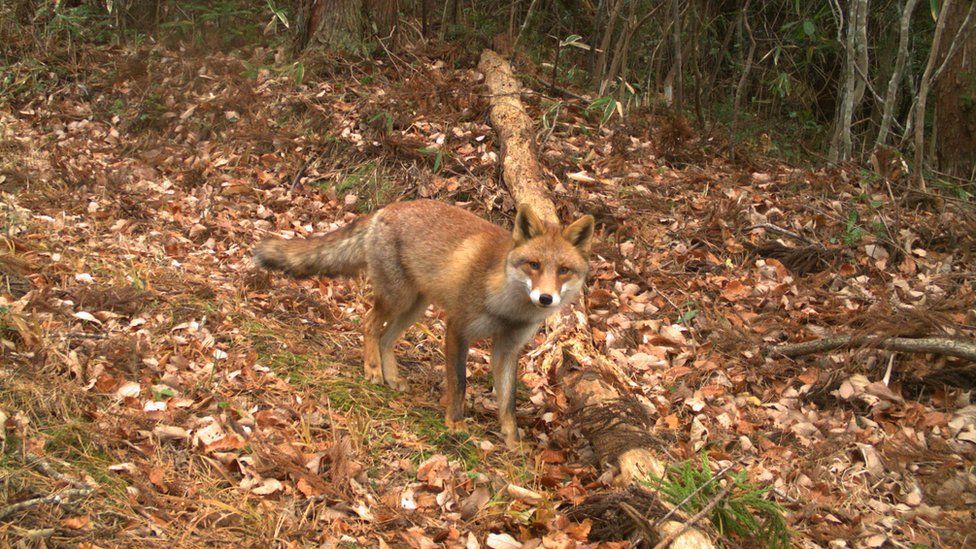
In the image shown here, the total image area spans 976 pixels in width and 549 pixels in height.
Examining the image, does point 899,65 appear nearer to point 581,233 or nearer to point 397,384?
point 581,233

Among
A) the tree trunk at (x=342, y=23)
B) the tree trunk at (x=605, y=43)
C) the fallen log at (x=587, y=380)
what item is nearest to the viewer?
the fallen log at (x=587, y=380)

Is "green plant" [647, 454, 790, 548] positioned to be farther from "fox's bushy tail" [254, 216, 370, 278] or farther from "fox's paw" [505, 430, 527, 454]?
"fox's bushy tail" [254, 216, 370, 278]

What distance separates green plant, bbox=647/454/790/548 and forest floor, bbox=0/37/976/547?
0.10 metres

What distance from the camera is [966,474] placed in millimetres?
5133

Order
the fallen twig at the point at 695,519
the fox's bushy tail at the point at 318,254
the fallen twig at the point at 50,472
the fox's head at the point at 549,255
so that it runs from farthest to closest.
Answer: the fox's bushy tail at the point at 318,254 < the fox's head at the point at 549,255 < the fallen twig at the point at 695,519 < the fallen twig at the point at 50,472

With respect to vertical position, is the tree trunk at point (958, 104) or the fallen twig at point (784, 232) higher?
the tree trunk at point (958, 104)

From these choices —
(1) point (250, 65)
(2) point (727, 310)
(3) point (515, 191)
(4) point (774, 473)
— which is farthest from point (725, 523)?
(1) point (250, 65)

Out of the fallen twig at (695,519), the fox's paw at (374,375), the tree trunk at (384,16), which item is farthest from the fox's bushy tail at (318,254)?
the tree trunk at (384,16)

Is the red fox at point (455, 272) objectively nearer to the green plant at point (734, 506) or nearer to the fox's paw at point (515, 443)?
the fox's paw at point (515, 443)

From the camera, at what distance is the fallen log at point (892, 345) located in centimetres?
584

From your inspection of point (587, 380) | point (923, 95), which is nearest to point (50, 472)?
point (587, 380)

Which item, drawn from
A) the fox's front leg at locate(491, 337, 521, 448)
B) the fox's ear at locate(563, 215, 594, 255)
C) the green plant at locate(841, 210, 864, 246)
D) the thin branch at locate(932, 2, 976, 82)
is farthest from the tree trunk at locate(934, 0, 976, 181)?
the fox's front leg at locate(491, 337, 521, 448)

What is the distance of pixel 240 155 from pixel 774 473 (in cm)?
684

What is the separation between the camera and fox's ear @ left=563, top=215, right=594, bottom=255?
526cm
